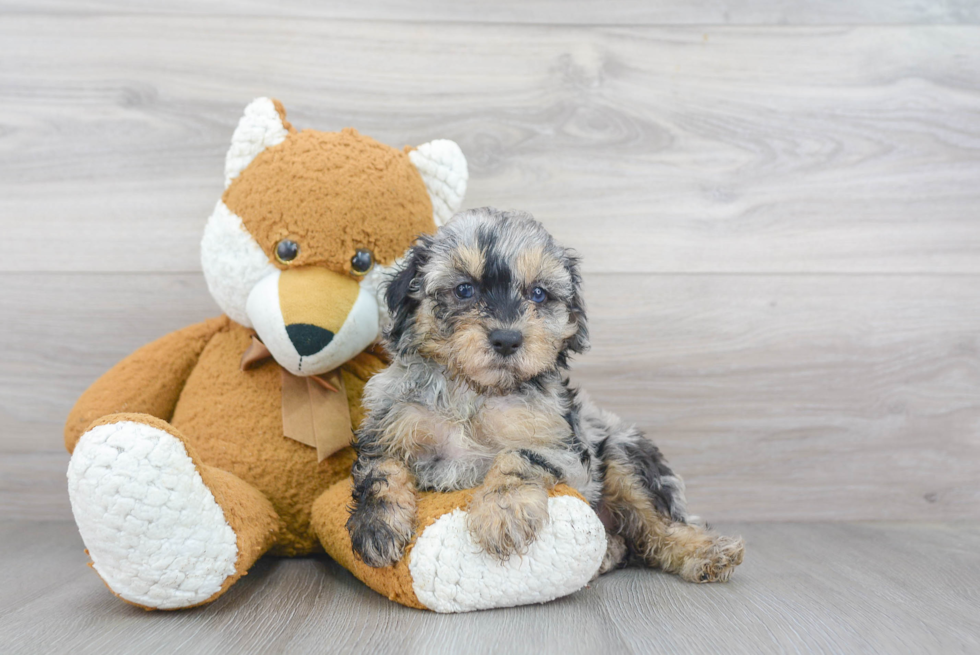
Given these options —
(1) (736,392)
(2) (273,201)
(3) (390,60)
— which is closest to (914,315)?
(1) (736,392)

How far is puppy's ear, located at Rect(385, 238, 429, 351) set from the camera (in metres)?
1.71

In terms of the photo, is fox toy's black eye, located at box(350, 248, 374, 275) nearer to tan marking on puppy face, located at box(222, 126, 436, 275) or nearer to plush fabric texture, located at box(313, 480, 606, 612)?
tan marking on puppy face, located at box(222, 126, 436, 275)

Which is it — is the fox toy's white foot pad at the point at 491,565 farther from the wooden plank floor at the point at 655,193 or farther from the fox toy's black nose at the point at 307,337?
the wooden plank floor at the point at 655,193

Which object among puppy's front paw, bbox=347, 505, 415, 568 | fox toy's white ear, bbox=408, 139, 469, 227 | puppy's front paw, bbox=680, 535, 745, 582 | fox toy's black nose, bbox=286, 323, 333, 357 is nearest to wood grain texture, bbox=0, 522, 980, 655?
puppy's front paw, bbox=680, 535, 745, 582

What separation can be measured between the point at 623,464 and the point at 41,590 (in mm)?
1504

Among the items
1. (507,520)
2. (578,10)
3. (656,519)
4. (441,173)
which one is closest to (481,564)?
(507,520)

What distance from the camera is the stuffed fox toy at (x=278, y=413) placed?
1450 mm

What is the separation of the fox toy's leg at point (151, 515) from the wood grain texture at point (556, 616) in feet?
0.28

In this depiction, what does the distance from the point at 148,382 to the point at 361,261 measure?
0.74 meters

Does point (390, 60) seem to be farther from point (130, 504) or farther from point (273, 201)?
point (130, 504)

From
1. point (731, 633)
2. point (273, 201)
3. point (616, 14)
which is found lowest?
point (731, 633)

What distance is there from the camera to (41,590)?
1732 millimetres

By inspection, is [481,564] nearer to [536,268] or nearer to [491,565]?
[491,565]

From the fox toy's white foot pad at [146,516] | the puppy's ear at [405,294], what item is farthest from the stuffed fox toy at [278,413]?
the puppy's ear at [405,294]
